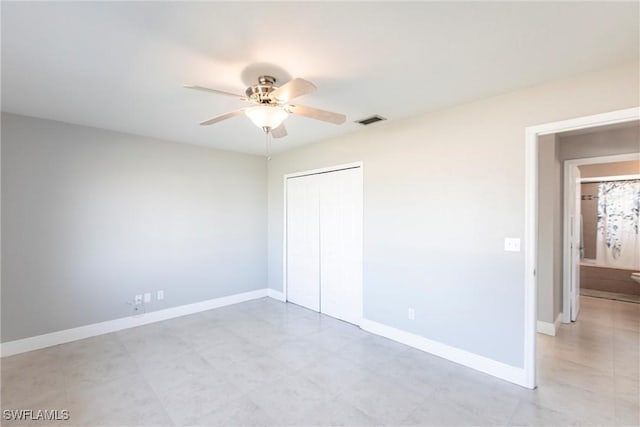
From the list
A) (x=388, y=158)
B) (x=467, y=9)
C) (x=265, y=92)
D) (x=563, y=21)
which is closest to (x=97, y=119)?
(x=265, y=92)

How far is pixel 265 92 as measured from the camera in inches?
82.8

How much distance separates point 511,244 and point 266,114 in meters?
2.31

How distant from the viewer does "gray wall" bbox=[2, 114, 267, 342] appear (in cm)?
312

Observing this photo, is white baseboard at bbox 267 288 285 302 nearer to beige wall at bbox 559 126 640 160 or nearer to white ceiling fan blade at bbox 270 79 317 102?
white ceiling fan blade at bbox 270 79 317 102

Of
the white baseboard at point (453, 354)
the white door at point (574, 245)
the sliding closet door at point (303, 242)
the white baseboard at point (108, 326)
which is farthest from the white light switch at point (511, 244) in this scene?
the white baseboard at point (108, 326)

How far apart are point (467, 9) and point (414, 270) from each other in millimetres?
2416

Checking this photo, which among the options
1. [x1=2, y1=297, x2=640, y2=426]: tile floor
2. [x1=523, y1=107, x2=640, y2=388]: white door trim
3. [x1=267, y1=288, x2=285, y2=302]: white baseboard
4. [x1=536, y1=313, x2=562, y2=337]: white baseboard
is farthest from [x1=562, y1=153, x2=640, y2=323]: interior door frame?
[x1=267, y1=288, x2=285, y2=302]: white baseboard

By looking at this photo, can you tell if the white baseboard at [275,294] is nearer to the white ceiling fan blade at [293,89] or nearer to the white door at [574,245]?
the white ceiling fan blade at [293,89]

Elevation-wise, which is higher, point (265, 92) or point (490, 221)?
point (265, 92)

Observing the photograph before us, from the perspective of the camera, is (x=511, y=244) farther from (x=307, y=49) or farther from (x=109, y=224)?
(x=109, y=224)

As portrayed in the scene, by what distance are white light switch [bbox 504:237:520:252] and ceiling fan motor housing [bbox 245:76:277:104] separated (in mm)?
2284

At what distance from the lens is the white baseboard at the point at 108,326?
3.10m

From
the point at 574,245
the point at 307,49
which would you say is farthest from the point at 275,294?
the point at 574,245

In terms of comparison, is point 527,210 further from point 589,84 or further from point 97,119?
point 97,119
